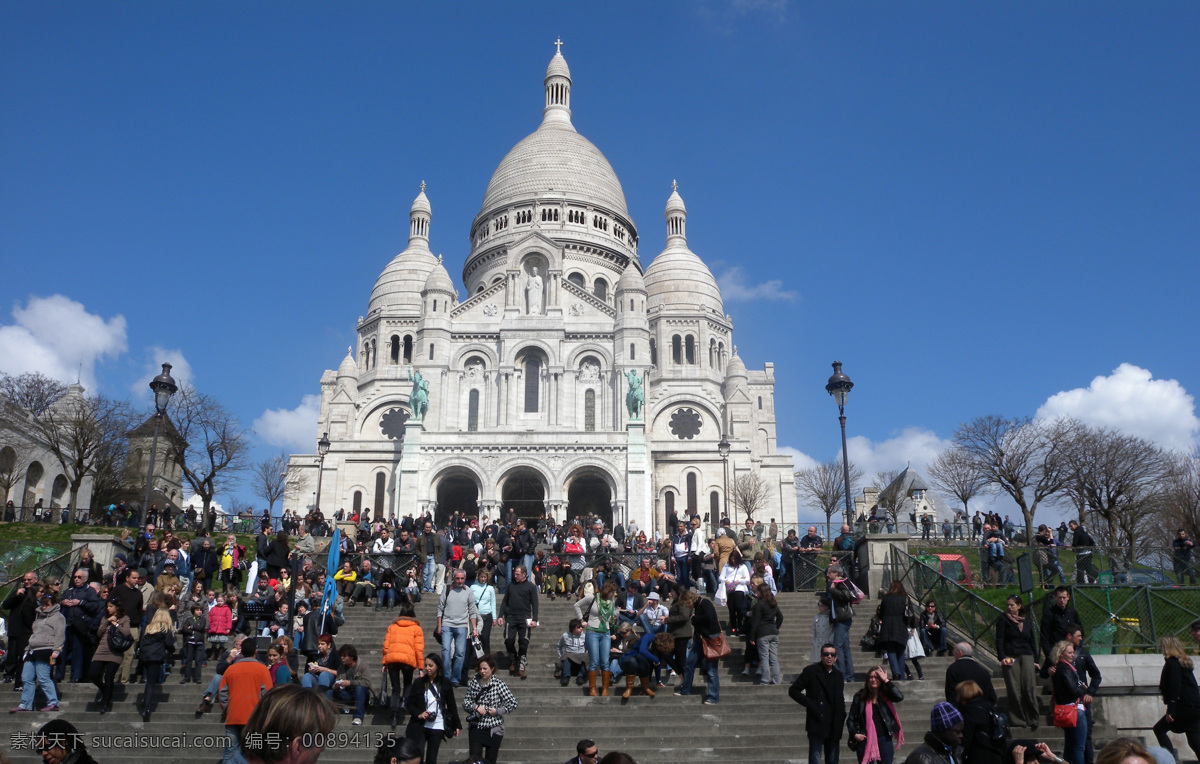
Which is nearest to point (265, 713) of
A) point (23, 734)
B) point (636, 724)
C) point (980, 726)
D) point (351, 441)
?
point (980, 726)

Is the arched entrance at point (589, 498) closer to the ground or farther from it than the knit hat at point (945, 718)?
farther from it

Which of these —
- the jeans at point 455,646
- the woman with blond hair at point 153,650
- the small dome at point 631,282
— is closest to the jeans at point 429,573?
the jeans at point 455,646

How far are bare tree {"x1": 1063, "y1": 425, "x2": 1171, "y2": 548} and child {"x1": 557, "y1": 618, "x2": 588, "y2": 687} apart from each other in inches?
1180

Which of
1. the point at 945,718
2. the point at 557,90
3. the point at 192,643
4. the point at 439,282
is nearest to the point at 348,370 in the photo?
the point at 439,282

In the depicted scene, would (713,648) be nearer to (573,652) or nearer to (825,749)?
(573,652)

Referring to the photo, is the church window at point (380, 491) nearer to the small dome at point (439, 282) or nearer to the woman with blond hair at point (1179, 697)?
the small dome at point (439, 282)

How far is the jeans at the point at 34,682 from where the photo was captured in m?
12.5

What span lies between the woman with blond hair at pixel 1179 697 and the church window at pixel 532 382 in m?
39.1

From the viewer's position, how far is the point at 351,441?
4769cm

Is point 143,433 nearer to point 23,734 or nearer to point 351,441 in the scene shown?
point 351,441

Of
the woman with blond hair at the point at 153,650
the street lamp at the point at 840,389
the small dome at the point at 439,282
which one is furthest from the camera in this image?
the small dome at the point at 439,282

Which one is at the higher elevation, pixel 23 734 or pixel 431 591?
pixel 431 591

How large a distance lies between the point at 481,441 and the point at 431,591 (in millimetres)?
22713

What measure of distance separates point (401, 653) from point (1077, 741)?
7.76 m
